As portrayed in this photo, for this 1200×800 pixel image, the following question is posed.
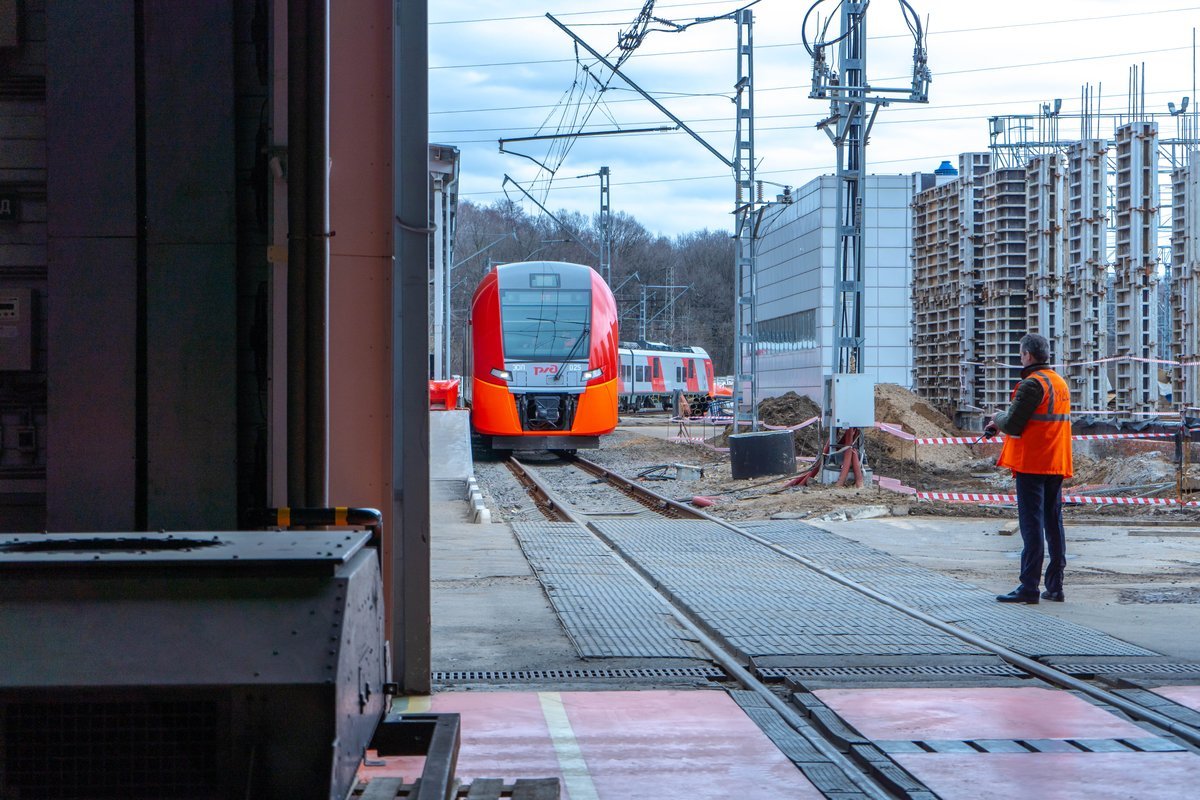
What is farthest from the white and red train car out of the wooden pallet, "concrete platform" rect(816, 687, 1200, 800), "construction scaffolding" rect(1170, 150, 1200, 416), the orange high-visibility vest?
the wooden pallet

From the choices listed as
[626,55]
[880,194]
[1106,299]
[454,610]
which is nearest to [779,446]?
[626,55]

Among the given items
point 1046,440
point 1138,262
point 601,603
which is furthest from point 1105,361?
point 601,603

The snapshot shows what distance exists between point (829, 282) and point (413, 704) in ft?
86.7

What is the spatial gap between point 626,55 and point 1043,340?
51.0 ft

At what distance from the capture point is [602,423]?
24.8 meters

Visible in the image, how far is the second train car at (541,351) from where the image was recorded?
2377 centimetres

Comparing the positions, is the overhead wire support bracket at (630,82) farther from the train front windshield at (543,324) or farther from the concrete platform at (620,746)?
the concrete platform at (620,746)

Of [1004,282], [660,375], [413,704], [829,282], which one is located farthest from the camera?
[660,375]

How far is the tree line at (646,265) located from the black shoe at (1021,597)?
2703 inches

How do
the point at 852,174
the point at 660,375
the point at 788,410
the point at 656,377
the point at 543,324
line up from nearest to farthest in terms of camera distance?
the point at 852,174, the point at 543,324, the point at 788,410, the point at 656,377, the point at 660,375

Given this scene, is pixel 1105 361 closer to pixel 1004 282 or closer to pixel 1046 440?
pixel 1004 282

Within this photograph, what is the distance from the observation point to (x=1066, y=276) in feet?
85.6

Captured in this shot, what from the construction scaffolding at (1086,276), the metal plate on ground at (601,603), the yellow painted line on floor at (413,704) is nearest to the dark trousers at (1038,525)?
the metal plate on ground at (601,603)

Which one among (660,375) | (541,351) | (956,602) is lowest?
(956,602)
